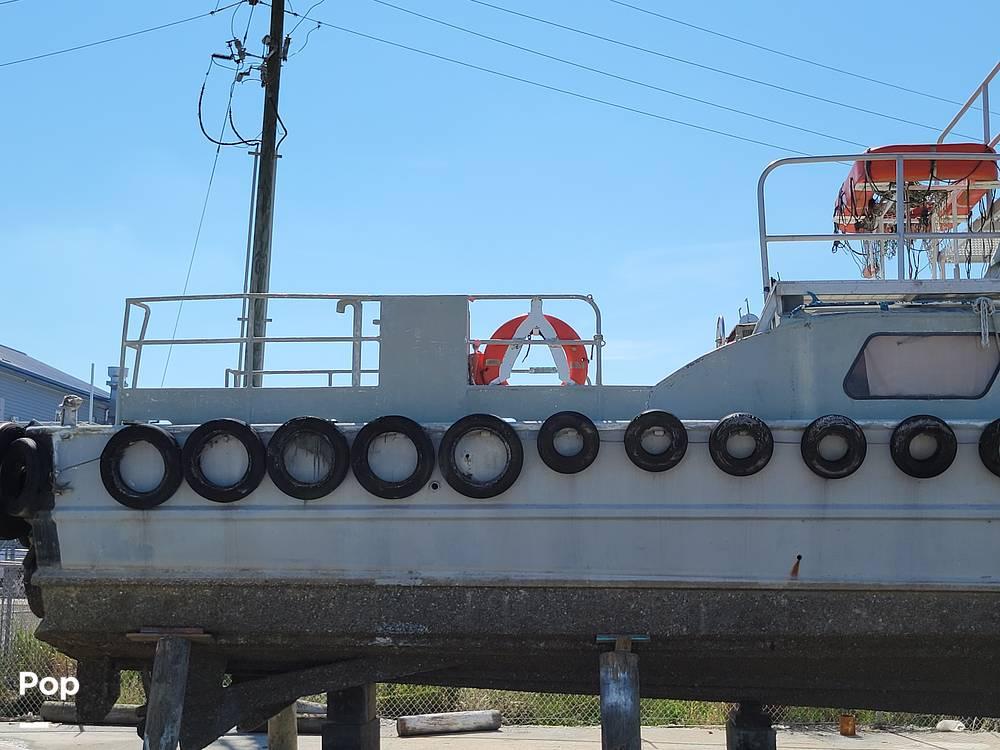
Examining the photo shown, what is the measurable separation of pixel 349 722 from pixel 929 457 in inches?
191

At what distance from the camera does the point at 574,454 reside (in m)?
6.46

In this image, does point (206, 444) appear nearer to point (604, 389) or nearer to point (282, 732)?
point (604, 389)

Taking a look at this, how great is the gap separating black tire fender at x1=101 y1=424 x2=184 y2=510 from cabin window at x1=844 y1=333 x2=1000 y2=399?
4.39 metres

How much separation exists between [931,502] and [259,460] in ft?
13.8

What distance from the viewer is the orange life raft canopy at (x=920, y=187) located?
26.4 feet

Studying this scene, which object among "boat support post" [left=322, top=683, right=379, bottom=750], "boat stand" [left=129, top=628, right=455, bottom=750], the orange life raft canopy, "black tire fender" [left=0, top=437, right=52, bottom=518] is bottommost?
"boat support post" [left=322, top=683, right=379, bottom=750]

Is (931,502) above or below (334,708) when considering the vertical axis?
above

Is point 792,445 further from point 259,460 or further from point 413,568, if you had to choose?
point 259,460

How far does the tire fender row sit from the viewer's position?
249 inches

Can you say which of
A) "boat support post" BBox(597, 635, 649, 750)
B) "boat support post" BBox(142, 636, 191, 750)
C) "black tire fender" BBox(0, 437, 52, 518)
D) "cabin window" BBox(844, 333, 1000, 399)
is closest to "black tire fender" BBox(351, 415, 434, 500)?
"boat support post" BBox(597, 635, 649, 750)

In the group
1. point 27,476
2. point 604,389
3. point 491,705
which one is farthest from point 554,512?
point 491,705

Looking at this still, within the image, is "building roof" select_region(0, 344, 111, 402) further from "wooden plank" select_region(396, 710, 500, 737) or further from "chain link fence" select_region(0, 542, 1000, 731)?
"wooden plank" select_region(396, 710, 500, 737)

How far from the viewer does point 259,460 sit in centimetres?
659

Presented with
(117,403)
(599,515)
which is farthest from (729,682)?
(117,403)
